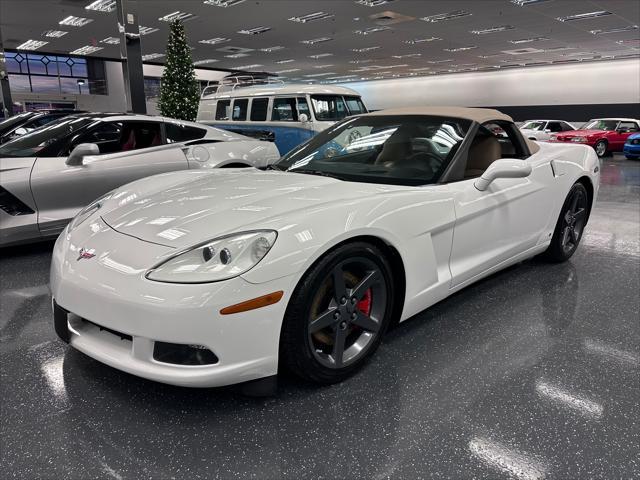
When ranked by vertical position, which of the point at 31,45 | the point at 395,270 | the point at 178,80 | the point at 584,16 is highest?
the point at 584,16

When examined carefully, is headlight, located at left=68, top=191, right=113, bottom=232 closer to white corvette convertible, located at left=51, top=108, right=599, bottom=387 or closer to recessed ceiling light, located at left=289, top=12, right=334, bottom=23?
white corvette convertible, located at left=51, top=108, right=599, bottom=387

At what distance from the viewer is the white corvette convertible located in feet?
5.42

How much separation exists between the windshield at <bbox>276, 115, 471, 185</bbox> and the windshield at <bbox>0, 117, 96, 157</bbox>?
225 cm

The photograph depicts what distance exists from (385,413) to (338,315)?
1.39 feet

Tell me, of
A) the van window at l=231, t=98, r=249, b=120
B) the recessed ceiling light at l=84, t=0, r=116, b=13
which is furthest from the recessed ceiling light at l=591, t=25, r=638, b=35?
the recessed ceiling light at l=84, t=0, r=116, b=13

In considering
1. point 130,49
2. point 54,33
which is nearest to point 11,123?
point 130,49

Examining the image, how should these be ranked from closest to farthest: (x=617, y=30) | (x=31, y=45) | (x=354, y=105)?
(x=354, y=105)
(x=617, y=30)
(x=31, y=45)

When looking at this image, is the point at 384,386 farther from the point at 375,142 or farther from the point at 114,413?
the point at 375,142

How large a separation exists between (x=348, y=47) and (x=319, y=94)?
1026 cm

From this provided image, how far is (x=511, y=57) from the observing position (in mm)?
19703

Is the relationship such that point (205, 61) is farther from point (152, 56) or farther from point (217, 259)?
point (217, 259)

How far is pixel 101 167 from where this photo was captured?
4.02m

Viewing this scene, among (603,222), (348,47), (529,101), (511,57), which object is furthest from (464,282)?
(529,101)

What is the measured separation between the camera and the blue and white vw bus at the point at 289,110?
7969 millimetres
